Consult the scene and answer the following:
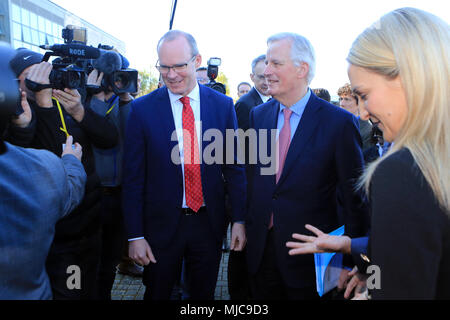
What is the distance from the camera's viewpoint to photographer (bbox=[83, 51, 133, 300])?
2.97 metres

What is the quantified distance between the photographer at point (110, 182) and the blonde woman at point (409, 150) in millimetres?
2325

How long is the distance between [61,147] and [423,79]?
2101mm

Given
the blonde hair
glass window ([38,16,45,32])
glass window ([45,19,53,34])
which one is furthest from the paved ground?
glass window ([45,19,53,34])

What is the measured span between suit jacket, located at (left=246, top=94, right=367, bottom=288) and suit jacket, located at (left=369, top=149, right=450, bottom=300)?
3.78ft

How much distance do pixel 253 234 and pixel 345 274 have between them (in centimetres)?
69

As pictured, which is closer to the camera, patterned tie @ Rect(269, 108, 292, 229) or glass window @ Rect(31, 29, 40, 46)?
patterned tie @ Rect(269, 108, 292, 229)

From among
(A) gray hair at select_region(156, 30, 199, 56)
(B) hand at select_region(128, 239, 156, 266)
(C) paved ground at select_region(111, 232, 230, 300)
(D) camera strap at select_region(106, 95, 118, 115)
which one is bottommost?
(C) paved ground at select_region(111, 232, 230, 300)

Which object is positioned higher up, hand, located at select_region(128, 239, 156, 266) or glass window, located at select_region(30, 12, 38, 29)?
glass window, located at select_region(30, 12, 38, 29)

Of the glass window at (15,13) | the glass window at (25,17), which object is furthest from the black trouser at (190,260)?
the glass window at (25,17)

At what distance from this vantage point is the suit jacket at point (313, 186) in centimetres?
215

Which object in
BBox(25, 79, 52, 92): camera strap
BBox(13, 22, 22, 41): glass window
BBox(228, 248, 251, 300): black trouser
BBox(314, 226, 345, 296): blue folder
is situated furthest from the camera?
BBox(13, 22, 22, 41): glass window

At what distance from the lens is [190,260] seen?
2500 millimetres

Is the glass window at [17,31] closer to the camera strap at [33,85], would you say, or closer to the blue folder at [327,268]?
the camera strap at [33,85]
